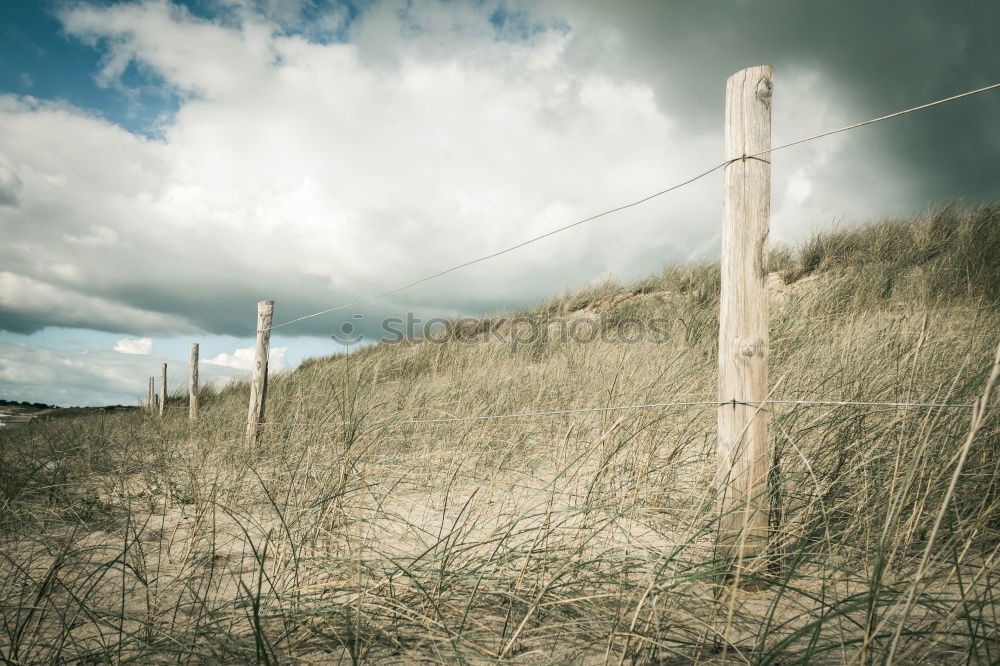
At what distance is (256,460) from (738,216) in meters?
4.19

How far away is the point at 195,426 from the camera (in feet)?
21.7

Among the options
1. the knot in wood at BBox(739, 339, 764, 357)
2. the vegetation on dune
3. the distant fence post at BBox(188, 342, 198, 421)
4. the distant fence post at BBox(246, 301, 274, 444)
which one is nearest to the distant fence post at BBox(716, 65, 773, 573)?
the knot in wood at BBox(739, 339, 764, 357)

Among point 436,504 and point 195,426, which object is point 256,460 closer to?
point 436,504

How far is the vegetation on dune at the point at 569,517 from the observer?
4.86ft

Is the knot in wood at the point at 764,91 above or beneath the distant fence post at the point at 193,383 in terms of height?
above

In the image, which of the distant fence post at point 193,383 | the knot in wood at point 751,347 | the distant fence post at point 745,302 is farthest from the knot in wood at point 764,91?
the distant fence post at point 193,383

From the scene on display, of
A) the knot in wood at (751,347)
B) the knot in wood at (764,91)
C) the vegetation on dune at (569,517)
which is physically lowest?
the vegetation on dune at (569,517)

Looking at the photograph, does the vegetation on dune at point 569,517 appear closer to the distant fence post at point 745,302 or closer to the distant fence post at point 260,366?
the distant fence post at point 745,302

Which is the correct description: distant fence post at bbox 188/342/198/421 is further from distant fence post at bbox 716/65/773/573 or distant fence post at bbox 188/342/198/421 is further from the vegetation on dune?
distant fence post at bbox 716/65/773/573

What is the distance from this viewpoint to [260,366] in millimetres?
5750

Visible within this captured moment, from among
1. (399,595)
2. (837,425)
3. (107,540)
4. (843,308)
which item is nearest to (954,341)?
(837,425)

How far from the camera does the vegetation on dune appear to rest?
1.48 m

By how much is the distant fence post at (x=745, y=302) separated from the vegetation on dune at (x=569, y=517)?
5.2 inches

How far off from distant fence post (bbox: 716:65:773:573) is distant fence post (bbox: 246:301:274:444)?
16.6 feet
